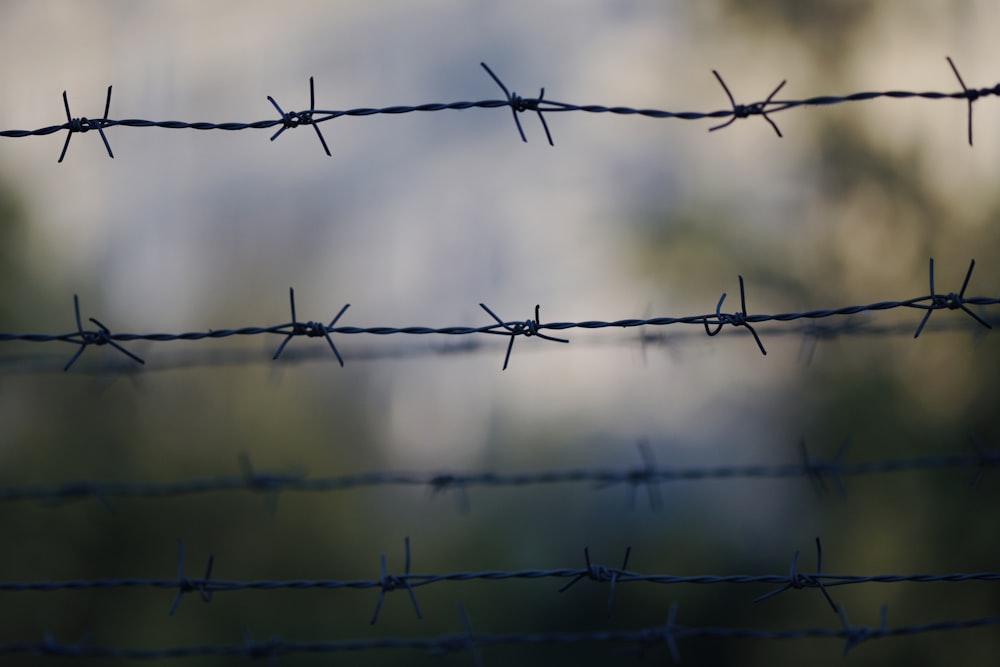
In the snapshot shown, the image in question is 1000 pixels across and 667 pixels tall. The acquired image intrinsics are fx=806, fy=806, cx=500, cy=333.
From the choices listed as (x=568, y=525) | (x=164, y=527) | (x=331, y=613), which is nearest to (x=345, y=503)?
(x=331, y=613)

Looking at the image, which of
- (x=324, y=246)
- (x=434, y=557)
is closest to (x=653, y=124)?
(x=324, y=246)

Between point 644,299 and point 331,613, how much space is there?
11.5ft

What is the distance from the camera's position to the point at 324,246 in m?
7.09

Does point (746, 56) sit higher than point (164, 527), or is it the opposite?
point (746, 56)

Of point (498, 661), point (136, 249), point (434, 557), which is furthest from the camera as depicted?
point (136, 249)

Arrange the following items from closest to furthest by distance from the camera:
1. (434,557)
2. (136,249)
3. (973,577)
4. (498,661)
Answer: (973,577), (498,661), (434,557), (136,249)

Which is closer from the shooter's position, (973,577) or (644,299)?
(973,577)

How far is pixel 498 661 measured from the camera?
19.8 ft

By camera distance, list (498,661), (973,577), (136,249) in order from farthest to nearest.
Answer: (136,249) < (498,661) < (973,577)

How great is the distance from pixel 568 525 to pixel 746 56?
4.14 m

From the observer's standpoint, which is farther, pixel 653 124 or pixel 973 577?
pixel 653 124

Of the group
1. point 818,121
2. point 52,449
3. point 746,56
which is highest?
point 746,56

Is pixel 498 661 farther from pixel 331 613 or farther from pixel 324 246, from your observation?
pixel 324 246

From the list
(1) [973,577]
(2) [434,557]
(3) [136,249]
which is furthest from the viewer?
(3) [136,249]
